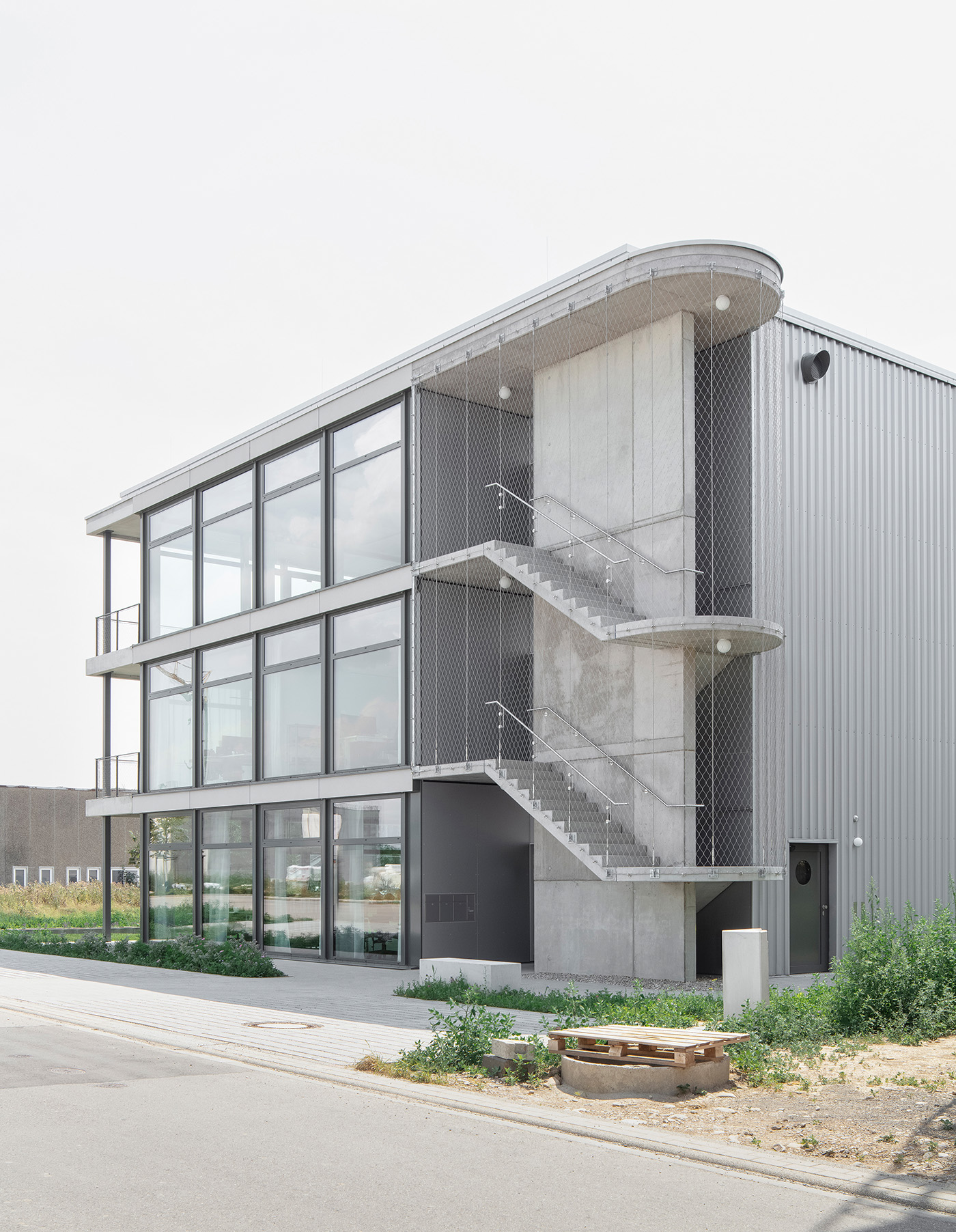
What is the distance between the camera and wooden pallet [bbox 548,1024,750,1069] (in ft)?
32.1

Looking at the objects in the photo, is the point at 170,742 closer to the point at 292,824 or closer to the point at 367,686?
the point at 292,824

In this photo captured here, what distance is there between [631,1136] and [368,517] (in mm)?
16259

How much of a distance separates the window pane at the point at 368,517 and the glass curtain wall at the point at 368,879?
4201 mm

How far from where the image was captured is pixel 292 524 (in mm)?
25406

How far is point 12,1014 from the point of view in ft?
50.5

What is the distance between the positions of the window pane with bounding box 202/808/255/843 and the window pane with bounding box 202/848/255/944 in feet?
0.71

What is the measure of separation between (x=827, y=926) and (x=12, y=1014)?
1185cm

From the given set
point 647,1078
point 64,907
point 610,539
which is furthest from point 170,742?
point 647,1078

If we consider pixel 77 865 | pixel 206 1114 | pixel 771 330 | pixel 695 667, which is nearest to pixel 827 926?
pixel 695 667

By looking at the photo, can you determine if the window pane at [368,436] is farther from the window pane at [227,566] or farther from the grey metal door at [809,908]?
the grey metal door at [809,908]

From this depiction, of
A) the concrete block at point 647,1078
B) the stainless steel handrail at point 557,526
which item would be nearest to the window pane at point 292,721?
the stainless steel handrail at point 557,526

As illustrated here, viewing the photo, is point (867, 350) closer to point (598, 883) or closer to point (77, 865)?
point (598, 883)

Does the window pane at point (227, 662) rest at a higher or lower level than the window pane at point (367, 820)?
higher

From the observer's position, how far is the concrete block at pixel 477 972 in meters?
16.2
